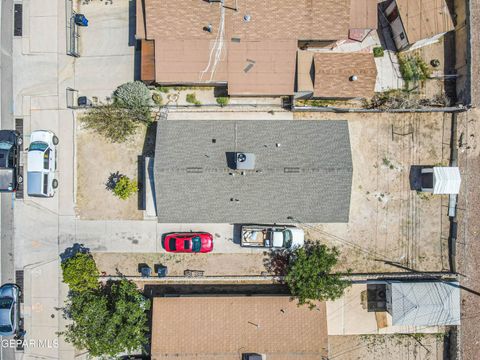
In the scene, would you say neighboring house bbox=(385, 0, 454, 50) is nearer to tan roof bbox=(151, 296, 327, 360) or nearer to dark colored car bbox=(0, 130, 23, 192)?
tan roof bbox=(151, 296, 327, 360)

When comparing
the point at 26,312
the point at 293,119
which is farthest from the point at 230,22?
the point at 26,312

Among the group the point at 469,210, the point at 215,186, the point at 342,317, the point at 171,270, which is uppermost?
the point at 215,186

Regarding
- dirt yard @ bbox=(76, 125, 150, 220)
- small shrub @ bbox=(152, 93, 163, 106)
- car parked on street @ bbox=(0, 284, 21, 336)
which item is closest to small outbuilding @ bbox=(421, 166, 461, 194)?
small shrub @ bbox=(152, 93, 163, 106)

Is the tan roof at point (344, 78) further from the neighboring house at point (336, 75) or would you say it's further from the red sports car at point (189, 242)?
the red sports car at point (189, 242)

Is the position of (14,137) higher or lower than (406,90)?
lower

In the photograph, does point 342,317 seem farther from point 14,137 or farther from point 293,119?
point 14,137

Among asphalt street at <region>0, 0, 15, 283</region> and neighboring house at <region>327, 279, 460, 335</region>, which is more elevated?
asphalt street at <region>0, 0, 15, 283</region>

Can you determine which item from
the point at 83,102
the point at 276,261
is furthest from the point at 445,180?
the point at 83,102
